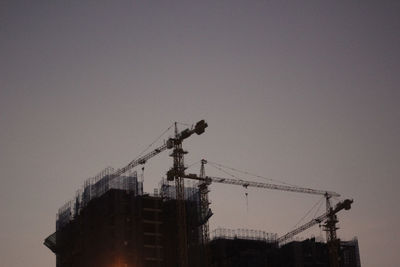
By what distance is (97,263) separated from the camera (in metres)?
121

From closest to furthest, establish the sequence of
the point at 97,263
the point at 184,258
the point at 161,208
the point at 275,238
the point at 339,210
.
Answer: the point at 184,258
the point at 97,263
the point at 161,208
the point at 339,210
the point at 275,238

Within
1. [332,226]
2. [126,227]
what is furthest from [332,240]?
[126,227]

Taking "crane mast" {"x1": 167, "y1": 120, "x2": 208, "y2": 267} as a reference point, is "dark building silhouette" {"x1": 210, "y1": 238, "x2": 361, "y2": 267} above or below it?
below

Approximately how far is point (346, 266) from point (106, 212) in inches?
2791

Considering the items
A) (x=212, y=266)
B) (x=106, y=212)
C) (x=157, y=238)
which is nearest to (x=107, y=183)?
(x=106, y=212)

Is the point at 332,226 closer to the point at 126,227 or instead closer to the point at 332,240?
the point at 332,240

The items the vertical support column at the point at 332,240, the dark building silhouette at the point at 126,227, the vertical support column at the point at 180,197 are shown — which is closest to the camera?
the vertical support column at the point at 180,197

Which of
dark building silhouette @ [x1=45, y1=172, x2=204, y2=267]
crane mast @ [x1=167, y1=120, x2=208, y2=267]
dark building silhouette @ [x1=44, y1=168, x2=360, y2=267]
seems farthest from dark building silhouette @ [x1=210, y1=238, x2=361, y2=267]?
crane mast @ [x1=167, y1=120, x2=208, y2=267]

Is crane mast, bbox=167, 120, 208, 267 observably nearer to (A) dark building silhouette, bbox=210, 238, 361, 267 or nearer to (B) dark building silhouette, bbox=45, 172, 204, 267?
(B) dark building silhouette, bbox=45, 172, 204, 267

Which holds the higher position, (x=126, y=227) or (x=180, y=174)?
(x=180, y=174)

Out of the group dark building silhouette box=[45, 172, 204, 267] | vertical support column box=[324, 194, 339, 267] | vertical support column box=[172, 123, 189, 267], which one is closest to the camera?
vertical support column box=[172, 123, 189, 267]

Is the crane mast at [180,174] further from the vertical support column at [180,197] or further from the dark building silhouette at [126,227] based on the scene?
the dark building silhouette at [126,227]

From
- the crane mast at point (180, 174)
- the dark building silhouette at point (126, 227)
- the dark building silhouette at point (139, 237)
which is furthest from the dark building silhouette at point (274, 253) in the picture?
the crane mast at point (180, 174)

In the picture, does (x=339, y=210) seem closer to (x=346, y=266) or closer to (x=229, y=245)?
(x=346, y=266)
